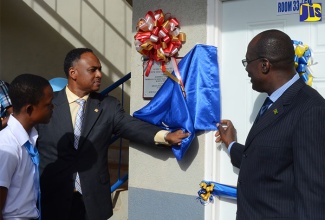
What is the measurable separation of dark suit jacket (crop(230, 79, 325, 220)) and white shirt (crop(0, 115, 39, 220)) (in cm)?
116

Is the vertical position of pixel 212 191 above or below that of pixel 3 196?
below

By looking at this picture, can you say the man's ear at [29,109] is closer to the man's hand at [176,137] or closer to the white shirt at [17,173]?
the white shirt at [17,173]

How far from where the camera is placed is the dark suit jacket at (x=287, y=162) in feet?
6.64

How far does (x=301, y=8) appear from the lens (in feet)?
10.7

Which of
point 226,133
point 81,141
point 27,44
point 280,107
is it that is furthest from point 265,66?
point 27,44

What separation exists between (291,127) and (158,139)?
158 cm

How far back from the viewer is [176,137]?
11.5 ft

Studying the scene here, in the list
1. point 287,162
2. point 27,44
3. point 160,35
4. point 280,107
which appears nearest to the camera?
point 287,162

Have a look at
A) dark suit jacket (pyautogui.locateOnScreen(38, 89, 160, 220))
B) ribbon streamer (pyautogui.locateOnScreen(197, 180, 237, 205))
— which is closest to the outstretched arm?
dark suit jacket (pyautogui.locateOnScreen(38, 89, 160, 220))

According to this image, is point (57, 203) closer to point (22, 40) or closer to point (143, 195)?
point (143, 195)

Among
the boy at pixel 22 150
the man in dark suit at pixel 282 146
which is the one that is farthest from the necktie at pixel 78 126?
the man in dark suit at pixel 282 146

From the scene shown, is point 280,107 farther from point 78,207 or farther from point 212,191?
point 78,207

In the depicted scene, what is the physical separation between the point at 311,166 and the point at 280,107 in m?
0.36

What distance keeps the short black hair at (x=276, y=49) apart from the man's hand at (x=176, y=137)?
51.0 inches
